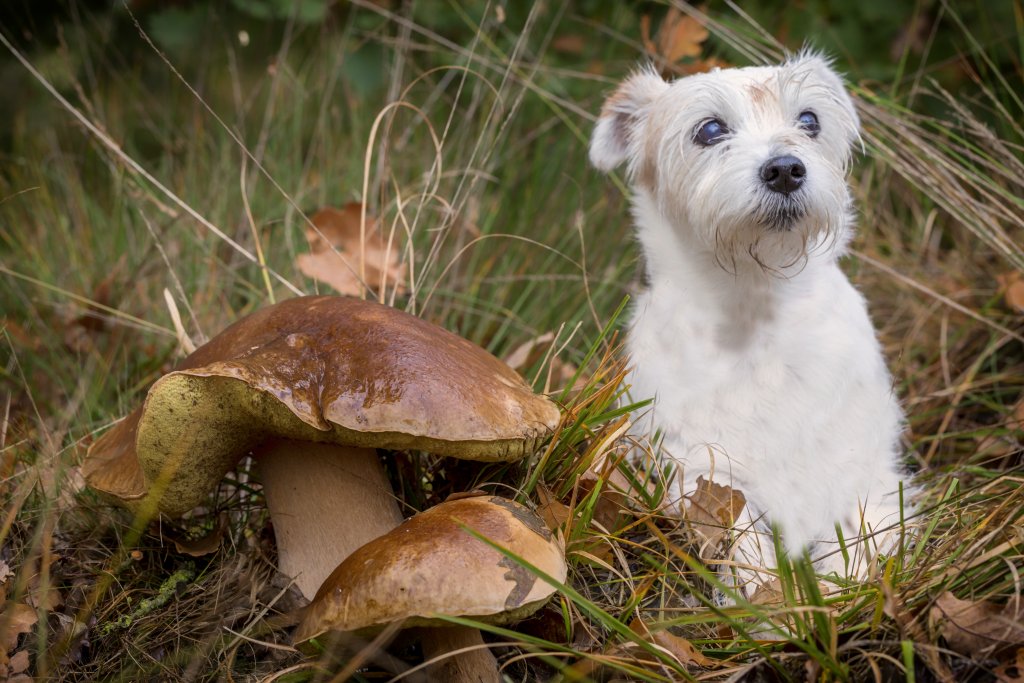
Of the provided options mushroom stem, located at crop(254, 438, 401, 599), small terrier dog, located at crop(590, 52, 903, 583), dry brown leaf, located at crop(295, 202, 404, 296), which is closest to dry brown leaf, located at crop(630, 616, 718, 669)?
small terrier dog, located at crop(590, 52, 903, 583)

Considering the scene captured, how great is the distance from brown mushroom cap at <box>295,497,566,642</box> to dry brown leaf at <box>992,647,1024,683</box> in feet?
2.64

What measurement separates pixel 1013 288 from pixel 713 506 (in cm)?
169

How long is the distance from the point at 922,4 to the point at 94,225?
404 centimetres

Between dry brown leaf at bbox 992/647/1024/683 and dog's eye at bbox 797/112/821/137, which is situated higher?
dog's eye at bbox 797/112/821/137

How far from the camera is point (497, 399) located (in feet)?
6.18

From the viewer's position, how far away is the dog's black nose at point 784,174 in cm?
224

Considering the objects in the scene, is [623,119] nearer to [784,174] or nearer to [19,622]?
[784,174]

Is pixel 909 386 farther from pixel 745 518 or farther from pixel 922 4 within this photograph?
pixel 922 4

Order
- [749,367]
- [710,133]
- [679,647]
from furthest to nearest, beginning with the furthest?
[710,133], [749,367], [679,647]

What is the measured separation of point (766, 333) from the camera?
2402 mm

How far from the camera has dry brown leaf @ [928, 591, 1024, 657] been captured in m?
1.64

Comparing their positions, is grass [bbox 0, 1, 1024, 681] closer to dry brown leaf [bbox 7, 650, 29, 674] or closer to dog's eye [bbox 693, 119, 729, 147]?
dry brown leaf [bbox 7, 650, 29, 674]

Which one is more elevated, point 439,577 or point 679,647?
point 439,577

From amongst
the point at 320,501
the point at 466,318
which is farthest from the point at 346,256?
the point at 320,501
